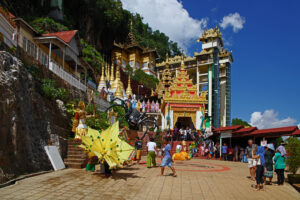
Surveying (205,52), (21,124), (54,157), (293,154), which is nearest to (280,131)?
(293,154)

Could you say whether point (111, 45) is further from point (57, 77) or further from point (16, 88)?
point (16, 88)

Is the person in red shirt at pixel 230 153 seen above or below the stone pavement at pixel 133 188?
below

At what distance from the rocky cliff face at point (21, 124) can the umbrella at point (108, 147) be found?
2065mm

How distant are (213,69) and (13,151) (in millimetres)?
Answer: 36949

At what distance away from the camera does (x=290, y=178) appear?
9.76m

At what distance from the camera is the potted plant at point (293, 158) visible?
9656 mm

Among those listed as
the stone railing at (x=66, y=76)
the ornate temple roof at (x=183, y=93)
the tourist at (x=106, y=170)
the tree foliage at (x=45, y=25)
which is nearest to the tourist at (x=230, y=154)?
the ornate temple roof at (x=183, y=93)

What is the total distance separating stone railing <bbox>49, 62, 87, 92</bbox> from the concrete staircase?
A: 4835mm

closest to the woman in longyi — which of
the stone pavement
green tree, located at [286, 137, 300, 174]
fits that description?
the stone pavement

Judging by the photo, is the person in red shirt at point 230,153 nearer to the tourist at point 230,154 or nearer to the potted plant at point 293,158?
the tourist at point 230,154

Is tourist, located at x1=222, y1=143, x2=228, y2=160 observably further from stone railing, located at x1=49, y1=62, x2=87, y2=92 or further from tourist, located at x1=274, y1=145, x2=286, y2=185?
stone railing, located at x1=49, y1=62, x2=87, y2=92

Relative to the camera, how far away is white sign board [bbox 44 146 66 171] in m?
9.76

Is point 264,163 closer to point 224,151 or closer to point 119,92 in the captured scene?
point 224,151

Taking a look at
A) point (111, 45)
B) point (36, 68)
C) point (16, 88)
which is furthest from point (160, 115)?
point (111, 45)
